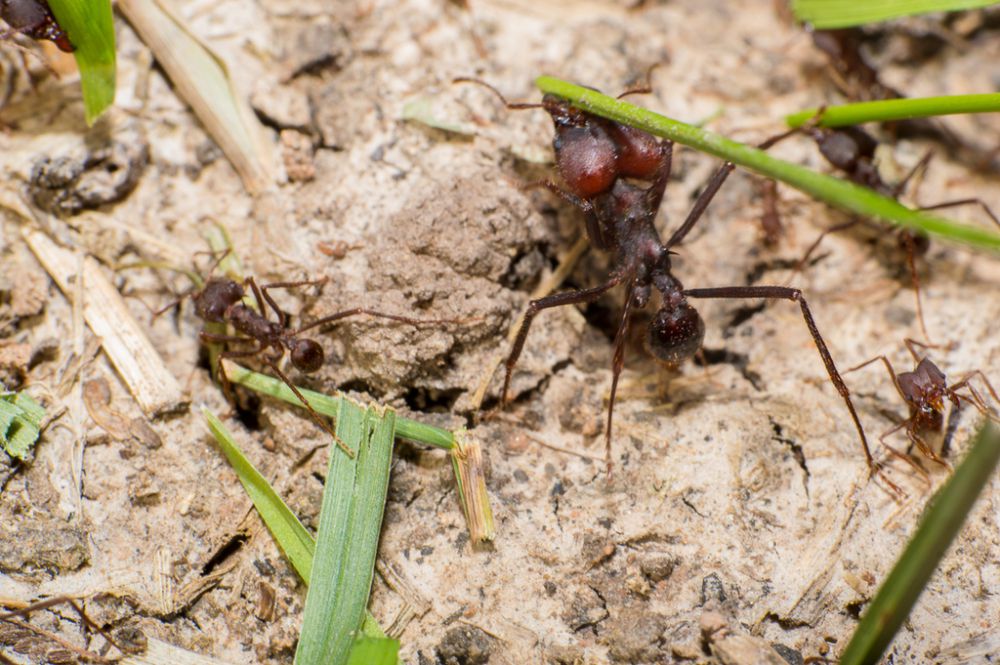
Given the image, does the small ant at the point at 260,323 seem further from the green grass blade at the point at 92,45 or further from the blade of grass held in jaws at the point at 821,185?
the blade of grass held in jaws at the point at 821,185

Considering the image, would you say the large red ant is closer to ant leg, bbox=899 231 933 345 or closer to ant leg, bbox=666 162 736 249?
ant leg, bbox=666 162 736 249

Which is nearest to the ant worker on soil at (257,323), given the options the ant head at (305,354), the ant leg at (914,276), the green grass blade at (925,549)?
the ant head at (305,354)

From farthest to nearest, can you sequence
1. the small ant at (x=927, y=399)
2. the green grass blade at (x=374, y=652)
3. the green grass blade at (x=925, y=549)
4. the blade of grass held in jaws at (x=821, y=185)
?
1. the small ant at (x=927, y=399)
2. the green grass blade at (x=374, y=652)
3. the blade of grass held in jaws at (x=821, y=185)
4. the green grass blade at (x=925, y=549)

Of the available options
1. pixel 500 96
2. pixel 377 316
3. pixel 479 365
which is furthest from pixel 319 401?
pixel 500 96

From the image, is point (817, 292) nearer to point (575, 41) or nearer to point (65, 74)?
point (575, 41)

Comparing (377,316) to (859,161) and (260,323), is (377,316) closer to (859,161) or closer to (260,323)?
(260,323)
